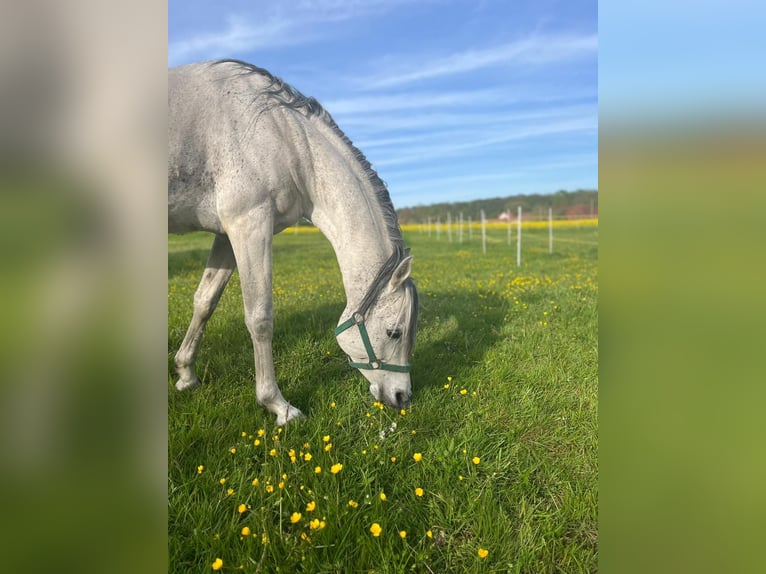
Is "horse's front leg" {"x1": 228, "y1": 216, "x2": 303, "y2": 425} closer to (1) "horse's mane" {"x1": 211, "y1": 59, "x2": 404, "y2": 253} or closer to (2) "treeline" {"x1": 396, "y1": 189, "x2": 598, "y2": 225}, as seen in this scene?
(1) "horse's mane" {"x1": 211, "y1": 59, "x2": 404, "y2": 253}

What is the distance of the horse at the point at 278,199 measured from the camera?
3.32m

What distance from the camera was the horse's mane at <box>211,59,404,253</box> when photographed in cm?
358

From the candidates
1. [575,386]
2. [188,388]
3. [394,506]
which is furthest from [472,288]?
[394,506]

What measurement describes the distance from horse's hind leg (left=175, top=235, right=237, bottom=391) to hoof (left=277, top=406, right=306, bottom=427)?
1114 mm

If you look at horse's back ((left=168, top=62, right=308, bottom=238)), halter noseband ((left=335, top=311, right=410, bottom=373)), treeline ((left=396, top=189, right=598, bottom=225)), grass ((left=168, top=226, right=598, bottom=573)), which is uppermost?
treeline ((left=396, top=189, right=598, bottom=225))

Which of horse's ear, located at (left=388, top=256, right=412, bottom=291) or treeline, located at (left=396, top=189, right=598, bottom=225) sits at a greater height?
treeline, located at (left=396, top=189, right=598, bottom=225)

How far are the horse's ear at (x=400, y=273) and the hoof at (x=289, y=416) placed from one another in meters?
1.24

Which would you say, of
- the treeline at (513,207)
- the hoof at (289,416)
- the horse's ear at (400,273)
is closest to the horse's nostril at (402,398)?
the hoof at (289,416)

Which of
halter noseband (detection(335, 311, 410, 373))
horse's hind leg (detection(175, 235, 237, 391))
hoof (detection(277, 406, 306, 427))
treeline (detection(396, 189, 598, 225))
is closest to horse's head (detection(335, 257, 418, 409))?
halter noseband (detection(335, 311, 410, 373))

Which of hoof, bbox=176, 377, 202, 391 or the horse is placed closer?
the horse
